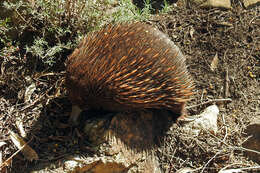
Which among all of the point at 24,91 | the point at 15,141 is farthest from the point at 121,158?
the point at 24,91

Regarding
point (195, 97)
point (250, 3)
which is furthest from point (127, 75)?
point (250, 3)

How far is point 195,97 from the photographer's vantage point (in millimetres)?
4422

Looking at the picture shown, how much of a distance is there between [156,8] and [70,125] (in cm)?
315

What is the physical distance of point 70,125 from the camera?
3564 mm

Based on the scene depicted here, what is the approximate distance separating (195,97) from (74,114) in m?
1.92

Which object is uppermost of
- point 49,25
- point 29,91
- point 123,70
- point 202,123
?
point 49,25

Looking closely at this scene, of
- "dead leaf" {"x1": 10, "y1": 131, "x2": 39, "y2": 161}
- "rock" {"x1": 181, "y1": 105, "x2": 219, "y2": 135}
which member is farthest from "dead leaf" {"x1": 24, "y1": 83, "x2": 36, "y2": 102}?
"rock" {"x1": 181, "y1": 105, "x2": 219, "y2": 135}

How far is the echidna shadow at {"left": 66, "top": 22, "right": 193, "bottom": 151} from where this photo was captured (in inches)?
123

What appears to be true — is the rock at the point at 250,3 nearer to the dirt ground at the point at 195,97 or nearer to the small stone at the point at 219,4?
the dirt ground at the point at 195,97

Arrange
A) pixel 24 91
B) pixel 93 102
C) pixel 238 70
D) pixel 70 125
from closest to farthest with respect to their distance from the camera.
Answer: pixel 93 102, pixel 70 125, pixel 24 91, pixel 238 70

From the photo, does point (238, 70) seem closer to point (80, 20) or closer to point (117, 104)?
point (117, 104)

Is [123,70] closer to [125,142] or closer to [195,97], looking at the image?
[125,142]

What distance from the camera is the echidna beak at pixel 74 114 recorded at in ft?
11.4

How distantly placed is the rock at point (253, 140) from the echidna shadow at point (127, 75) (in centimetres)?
110
